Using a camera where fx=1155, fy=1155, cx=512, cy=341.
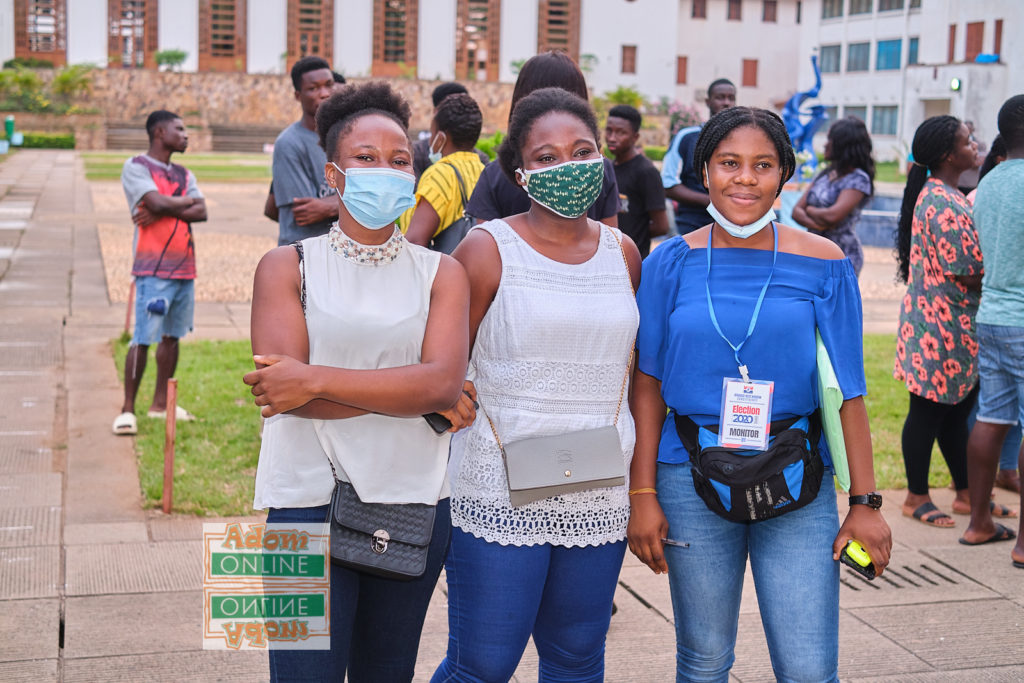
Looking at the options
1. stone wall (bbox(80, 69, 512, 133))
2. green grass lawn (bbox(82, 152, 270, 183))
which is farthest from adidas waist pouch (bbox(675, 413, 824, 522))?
stone wall (bbox(80, 69, 512, 133))

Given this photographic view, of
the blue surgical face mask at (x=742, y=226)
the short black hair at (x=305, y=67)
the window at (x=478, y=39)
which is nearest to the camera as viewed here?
the blue surgical face mask at (x=742, y=226)

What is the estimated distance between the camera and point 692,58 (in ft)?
221

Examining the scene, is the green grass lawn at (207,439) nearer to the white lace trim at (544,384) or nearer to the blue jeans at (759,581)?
the white lace trim at (544,384)

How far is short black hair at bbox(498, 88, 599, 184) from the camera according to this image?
3.06 meters

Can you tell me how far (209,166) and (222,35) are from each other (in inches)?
724

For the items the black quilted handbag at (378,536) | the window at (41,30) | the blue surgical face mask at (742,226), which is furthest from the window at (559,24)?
the black quilted handbag at (378,536)

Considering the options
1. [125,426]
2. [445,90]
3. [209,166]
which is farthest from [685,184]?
[209,166]

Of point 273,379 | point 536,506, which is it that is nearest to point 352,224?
point 273,379

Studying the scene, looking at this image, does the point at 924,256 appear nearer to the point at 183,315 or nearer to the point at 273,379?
the point at 273,379

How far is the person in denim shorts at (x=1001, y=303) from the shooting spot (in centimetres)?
486

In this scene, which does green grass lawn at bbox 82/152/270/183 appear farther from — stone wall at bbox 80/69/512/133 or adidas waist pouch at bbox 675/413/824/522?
adidas waist pouch at bbox 675/413/824/522

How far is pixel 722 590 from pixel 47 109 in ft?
173

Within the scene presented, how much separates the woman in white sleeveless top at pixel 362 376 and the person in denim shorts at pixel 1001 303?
300cm

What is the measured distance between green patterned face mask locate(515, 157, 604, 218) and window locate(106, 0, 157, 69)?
56278 millimetres
